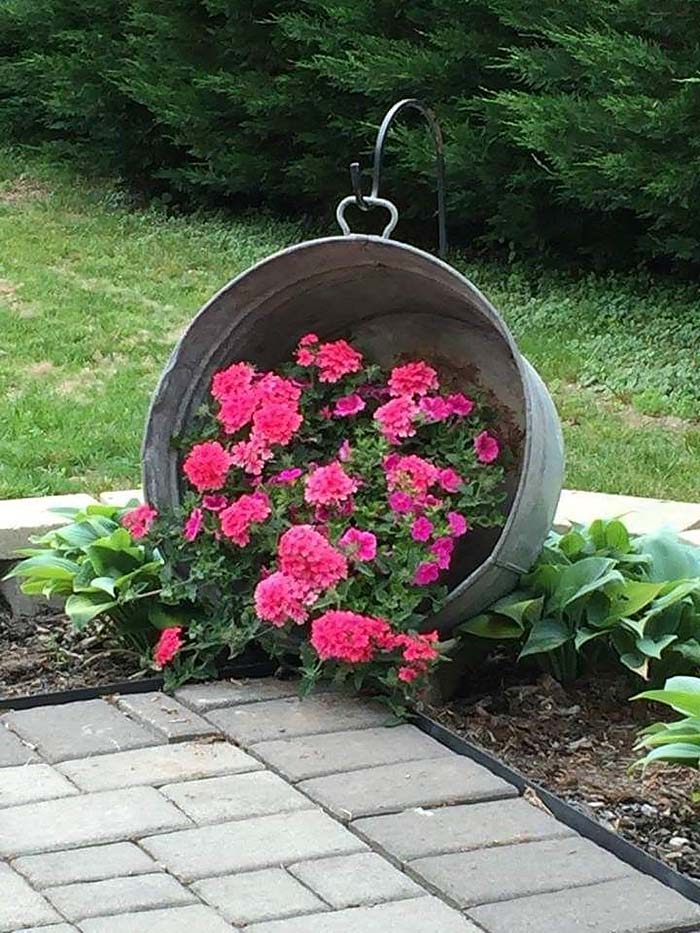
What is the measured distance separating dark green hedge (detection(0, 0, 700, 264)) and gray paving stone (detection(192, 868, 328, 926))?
539 cm

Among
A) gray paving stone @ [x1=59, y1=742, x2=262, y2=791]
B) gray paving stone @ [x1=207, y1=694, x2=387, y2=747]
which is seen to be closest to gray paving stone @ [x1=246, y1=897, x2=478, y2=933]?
gray paving stone @ [x1=59, y1=742, x2=262, y2=791]

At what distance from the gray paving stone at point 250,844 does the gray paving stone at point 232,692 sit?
24.4 inches

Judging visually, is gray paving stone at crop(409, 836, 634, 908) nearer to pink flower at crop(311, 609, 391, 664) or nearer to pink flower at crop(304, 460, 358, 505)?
pink flower at crop(311, 609, 391, 664)

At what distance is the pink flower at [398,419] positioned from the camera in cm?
379

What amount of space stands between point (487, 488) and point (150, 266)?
6.07 meters

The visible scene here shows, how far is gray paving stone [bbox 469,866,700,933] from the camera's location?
252 cm

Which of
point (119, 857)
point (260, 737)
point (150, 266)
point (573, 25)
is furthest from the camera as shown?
point (150, 266)

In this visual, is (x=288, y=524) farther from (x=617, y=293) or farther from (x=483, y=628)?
(x=617, y=293)

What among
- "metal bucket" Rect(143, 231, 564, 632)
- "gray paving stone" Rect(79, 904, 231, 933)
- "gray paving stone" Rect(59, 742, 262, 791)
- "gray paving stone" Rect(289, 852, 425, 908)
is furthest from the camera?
"metal bucket" Rect(143, 231, 564, 632)

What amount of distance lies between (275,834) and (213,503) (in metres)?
1.09

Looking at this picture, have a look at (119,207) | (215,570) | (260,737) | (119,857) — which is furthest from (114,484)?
(119,207)

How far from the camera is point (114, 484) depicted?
17.9ft

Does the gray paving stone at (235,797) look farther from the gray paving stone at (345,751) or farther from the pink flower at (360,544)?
the pink flower at (360,544)

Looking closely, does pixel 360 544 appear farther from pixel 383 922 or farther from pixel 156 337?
pixel 156 337
